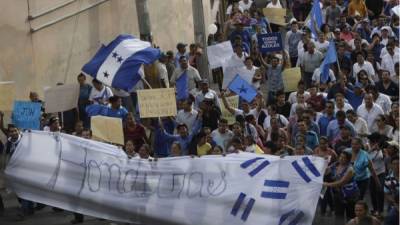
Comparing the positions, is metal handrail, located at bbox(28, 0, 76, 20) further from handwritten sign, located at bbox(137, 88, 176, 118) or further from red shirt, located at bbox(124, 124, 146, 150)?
red shirt, located at bbox(124, 124, 146, 150)

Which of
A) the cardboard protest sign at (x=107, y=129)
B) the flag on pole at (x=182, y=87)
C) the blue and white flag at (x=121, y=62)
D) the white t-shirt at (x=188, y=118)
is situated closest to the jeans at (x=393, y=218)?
the cardboard protest sign at (x=107, y=129)

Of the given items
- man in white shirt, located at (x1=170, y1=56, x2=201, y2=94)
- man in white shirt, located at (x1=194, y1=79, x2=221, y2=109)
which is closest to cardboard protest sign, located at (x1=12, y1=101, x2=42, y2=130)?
man in white shirt, located at (x1=194, y1=79, x2=221, y2=109)

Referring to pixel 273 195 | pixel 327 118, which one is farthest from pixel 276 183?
pixel 327 118

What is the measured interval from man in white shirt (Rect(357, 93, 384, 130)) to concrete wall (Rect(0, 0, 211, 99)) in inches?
248

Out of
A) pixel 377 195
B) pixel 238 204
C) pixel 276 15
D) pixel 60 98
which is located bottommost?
pixel 377 195

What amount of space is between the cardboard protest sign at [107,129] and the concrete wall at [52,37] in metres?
4.00

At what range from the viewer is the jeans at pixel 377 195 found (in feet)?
57.5

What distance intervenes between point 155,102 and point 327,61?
12.3ft

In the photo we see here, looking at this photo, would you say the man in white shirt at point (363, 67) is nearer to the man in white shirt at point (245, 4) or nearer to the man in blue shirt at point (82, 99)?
the man in blue shirt at point (82, 99)

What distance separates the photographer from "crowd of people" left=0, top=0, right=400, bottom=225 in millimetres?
17234

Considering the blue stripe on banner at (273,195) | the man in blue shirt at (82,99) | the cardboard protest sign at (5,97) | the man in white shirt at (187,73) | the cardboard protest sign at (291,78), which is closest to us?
the blue stripe on banner at (273,195)

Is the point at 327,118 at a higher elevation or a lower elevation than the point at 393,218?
higher

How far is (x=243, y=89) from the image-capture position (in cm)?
2055

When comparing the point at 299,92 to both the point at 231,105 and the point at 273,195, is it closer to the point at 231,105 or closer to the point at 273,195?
the point at 231,105
